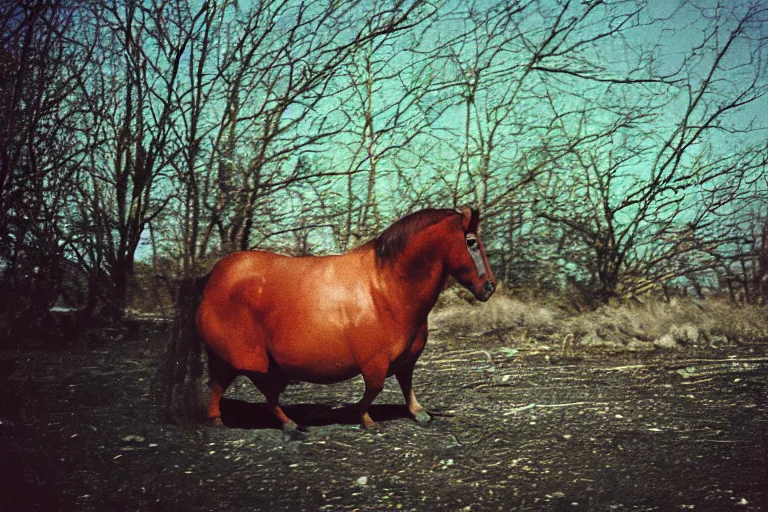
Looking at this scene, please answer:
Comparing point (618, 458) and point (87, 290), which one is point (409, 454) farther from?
point (87, 290)

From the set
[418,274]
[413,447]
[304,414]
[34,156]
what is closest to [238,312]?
[418,274]

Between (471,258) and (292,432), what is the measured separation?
141 centimetres

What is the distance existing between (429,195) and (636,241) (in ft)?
8.69

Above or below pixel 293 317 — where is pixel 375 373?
below

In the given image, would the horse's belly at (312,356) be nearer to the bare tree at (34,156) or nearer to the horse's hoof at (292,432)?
the horse's hoof at (292,432)

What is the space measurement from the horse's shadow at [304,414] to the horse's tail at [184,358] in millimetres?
246

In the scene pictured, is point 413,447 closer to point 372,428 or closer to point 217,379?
point 372,428

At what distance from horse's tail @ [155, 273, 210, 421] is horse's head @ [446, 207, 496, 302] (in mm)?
1629

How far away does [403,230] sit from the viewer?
3486mm

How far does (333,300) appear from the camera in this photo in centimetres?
342

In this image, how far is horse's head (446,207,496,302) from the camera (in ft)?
11.1

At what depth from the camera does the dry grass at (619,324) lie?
687cm

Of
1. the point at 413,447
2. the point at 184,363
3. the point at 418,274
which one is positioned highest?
the point at 418,274

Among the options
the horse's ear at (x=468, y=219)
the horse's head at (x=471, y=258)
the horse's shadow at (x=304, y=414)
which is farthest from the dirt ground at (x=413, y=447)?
the horse's ear at (x=468, y=219)
